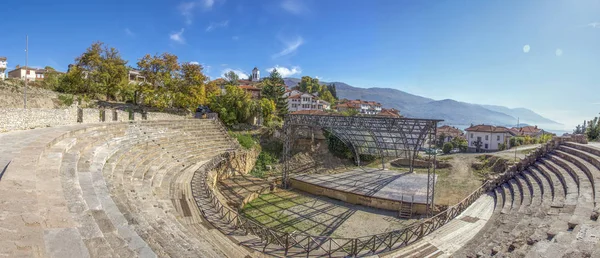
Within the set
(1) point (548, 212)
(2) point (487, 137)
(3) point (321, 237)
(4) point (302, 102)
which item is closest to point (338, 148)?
(3) point (321, 237)

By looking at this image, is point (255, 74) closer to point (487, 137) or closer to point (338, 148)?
point (487, 137)

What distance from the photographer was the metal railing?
10041 millimetres

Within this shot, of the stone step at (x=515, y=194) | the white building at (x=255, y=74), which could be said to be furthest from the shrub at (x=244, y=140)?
the white building at (x=255, y=74)

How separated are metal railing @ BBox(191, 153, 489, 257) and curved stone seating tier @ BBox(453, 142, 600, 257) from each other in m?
1.93

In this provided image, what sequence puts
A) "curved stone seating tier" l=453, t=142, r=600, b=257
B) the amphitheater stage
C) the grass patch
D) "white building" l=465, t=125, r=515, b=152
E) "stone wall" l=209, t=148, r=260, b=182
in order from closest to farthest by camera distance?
1. "curved stone seating tier" l=453, t=142, r=600, b=257
2. the grass patch
3. the amphitheater stage
4. "stone wall" l=209, t=148, r=260, b=182
5. "white building" l=465, t=125, r=515, b=152

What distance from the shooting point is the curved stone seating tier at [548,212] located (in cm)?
621

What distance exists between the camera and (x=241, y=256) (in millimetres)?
8664

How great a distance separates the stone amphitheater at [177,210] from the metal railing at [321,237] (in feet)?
0.27

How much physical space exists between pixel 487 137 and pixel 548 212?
4621 centimetres

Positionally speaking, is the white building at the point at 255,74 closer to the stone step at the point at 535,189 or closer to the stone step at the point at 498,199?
the stone step at the point at 498,199

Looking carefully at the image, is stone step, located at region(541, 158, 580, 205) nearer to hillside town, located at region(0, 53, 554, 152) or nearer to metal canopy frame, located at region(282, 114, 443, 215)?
metal canopy frame, located at region(282, 114, 443, 215)

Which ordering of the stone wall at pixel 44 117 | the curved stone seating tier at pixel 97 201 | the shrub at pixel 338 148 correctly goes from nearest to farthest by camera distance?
the curved stone seating tier at pixel 97 201 → the stone wall at pixel 44 117 → the shrub at pixel 338 148

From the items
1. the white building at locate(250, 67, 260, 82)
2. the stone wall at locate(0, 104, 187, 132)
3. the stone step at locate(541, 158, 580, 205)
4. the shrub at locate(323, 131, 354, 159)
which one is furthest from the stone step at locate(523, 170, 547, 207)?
the white building at locate(250, 67, 260, 82)

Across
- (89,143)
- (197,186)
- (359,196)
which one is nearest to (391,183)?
(359,196)
